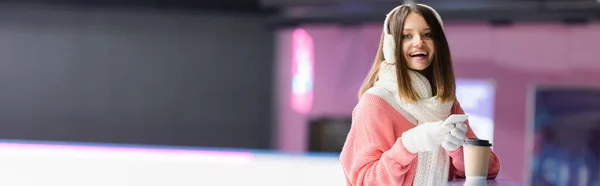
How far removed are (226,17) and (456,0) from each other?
2.16 metres

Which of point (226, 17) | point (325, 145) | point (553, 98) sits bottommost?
point (325, 145)

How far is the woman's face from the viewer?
155 cm

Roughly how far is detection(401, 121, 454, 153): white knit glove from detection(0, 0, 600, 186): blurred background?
2346 mm

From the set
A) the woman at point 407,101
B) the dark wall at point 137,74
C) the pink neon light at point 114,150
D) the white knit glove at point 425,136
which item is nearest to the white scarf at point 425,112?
the woman at point 407,101

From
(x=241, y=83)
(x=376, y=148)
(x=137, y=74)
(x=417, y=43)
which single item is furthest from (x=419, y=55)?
(x=137, y=74)

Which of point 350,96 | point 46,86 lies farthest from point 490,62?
point 46,86

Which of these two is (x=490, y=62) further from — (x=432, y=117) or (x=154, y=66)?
(x=432, y=117)

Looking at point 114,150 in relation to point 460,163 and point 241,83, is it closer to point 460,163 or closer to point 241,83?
point 460,163

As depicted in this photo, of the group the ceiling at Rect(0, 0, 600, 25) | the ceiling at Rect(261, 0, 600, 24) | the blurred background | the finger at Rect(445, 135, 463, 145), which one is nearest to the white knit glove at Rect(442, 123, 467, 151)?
the finger at Rect(445, 135, 463, 145)

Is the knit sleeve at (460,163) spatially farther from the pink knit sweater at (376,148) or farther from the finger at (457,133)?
the finger at (457,133)

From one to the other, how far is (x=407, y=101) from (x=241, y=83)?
5996 millimetres

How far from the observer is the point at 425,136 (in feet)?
4.61

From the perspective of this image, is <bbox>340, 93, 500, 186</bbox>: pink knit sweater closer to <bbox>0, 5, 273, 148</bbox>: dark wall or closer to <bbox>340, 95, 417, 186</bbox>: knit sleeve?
<bbox>340, 95, 417, 186</bbox>: knit sleeve

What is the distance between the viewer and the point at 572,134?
603 centimetres
